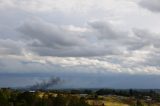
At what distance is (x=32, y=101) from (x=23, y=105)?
16.5ft

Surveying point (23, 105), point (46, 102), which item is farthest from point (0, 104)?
point (46, 102)

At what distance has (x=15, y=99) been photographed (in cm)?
19938

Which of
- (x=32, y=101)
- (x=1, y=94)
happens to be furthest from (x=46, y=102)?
(x=1, y=94)

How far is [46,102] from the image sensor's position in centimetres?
19938

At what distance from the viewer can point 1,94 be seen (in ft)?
655

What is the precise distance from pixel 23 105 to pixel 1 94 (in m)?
14.0

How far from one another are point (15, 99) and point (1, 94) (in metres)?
7.44

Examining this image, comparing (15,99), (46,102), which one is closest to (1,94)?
(15,99)

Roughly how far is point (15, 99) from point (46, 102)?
1550 centimetres

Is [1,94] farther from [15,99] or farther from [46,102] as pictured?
[46,102]

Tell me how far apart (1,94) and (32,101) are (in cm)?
1649

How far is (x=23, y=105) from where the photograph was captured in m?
194

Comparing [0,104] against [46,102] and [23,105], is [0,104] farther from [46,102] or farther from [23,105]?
[46,102]

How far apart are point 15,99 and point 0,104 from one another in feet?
41.2
